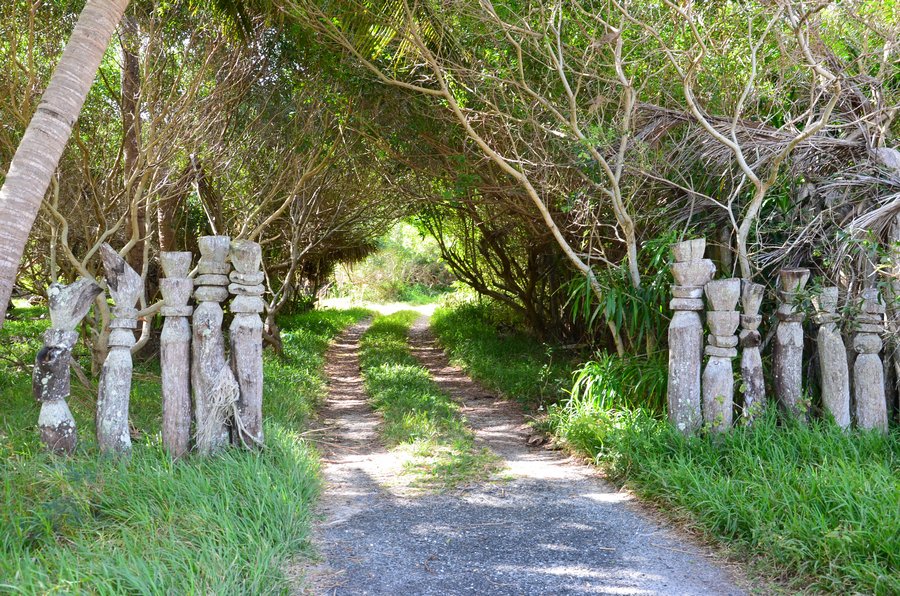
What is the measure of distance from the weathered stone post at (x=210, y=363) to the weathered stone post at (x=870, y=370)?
14.9 feet

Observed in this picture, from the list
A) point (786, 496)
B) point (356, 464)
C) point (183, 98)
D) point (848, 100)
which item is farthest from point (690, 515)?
point (183, 98)

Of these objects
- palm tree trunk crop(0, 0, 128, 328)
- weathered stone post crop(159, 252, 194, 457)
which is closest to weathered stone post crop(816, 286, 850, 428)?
weathered stone post crop(159, 252, 194, 457)

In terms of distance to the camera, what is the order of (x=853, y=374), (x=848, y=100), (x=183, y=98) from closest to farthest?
1. (x=853, y=374)
2. (x=848, y=100)
3. (x=183, y=98)

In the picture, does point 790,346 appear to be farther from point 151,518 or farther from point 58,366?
point 58,366

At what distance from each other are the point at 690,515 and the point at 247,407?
292 centimetres

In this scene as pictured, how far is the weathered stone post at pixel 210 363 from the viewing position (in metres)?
4.25

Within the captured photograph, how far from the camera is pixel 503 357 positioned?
10.7m

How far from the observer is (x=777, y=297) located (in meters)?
4.98

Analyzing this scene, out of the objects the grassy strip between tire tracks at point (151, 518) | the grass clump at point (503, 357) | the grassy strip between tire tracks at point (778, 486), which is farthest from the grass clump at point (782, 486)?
the grass clump at point (503, 357)

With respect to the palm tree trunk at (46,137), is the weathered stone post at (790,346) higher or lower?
lower

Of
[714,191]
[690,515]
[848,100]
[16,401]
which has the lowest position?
[690,515]

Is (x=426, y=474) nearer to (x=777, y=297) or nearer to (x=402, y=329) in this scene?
(x=777, y=297)

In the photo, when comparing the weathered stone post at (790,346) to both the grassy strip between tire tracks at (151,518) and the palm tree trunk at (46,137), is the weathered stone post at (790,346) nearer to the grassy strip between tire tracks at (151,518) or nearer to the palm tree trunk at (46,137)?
the grassy strip between tire tracks at (151,518)

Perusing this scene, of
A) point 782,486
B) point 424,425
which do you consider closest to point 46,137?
point 424,425
